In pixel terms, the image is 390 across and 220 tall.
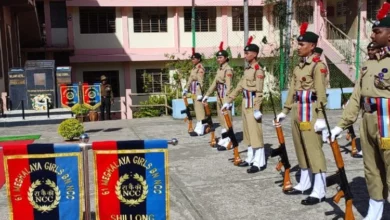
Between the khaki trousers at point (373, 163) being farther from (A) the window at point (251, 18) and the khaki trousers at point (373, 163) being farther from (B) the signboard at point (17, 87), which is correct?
(A) the window at point (251, 18)

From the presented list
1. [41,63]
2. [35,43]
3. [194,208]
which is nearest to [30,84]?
[41,63]

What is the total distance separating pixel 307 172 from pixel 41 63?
40.2 ft

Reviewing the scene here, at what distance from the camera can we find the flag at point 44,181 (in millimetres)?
3746

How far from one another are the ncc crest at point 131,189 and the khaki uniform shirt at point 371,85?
199 centimetres

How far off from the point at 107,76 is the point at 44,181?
18.7 meters

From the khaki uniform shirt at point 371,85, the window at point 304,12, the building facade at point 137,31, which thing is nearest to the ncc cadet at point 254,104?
the khaki uniform shirt at point 371,85

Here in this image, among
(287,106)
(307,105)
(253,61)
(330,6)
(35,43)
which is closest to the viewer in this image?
(307,105)

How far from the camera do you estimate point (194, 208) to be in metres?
5.16

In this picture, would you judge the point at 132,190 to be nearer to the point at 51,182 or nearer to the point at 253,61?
the point at 51,182

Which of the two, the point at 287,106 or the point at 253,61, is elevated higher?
the point at 253,61

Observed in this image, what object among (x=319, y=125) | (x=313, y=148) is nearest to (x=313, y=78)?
(x=319, y=125)

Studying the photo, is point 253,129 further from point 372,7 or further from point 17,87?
point 372,7

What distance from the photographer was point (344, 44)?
18000mm

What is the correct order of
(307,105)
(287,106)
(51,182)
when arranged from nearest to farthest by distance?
(51,182) < (307,105) < (287,106)
